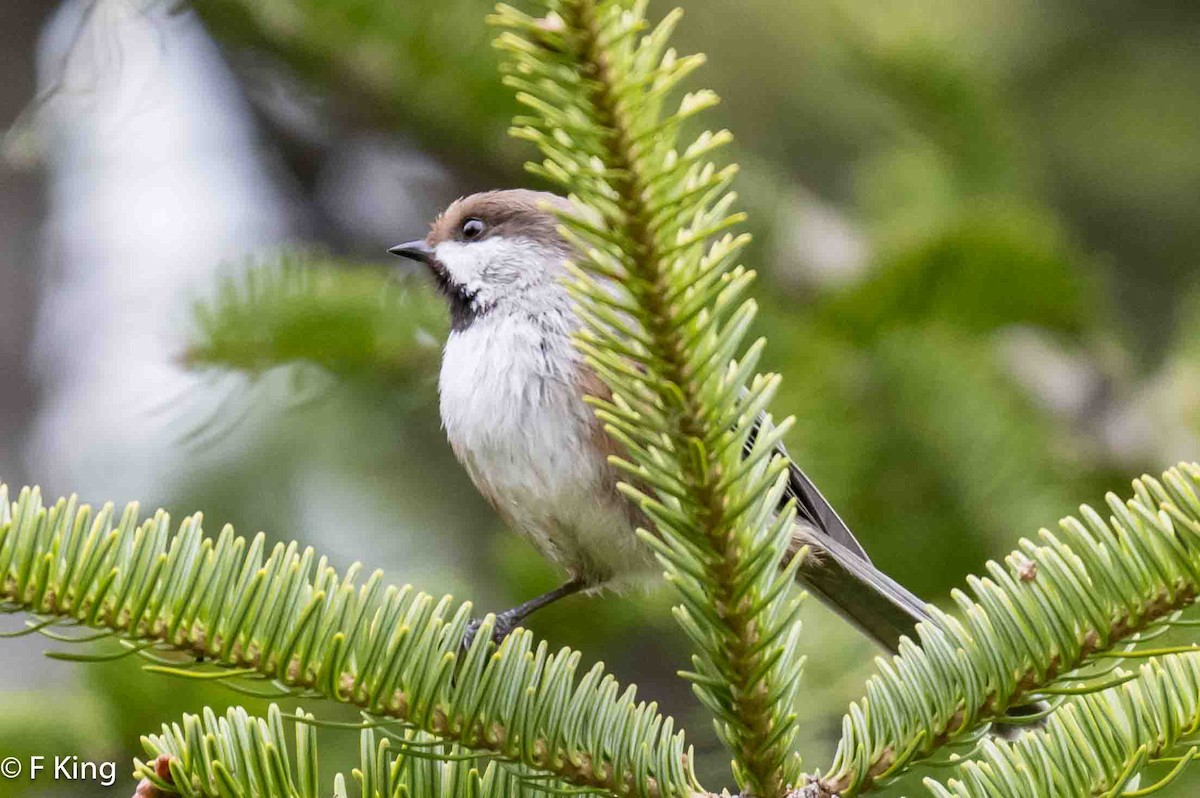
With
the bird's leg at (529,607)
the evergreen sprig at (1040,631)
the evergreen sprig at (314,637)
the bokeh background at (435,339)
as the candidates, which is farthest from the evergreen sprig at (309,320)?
the evergreen sprig at (1040,631)

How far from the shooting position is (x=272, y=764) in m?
1.65

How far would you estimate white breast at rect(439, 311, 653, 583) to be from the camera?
120 inches

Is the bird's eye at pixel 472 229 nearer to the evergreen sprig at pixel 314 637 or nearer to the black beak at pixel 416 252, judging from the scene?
the black beak at pixel 416 252

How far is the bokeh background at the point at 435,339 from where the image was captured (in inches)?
136

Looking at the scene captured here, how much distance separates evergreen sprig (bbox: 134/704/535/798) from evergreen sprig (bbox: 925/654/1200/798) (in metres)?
0.62

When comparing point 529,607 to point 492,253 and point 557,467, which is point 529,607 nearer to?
point 557,467

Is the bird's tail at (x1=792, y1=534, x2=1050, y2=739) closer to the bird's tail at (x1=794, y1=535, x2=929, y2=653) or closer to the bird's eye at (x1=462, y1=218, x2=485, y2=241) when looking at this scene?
the bird's tail at (x1=794, y1=535, x2=929, y2=653)

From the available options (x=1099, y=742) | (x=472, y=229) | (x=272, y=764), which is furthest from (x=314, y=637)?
(x=472, y=229)

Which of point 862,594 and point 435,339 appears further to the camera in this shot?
point 435,339

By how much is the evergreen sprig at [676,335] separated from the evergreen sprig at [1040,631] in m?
0.15

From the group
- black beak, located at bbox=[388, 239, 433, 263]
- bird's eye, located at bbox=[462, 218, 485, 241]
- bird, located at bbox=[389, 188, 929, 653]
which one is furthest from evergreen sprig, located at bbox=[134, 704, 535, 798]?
bird's eye, located at bbox=[462, 218, 485, 241]

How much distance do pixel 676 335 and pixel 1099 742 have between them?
859 millimetres

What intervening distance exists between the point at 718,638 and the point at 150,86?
3.20 m

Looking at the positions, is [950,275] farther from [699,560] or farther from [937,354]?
[699,560]
